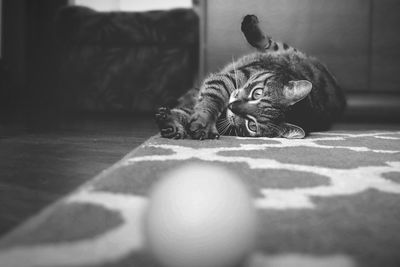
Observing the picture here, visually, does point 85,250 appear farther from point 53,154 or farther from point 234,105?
point 234,105

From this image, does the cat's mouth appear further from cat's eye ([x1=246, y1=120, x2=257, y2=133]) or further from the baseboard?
the baseboard

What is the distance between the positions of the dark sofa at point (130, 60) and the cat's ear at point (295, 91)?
1.09 meters

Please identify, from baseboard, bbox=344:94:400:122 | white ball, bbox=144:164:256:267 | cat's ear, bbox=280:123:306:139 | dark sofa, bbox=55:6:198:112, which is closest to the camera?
white ball, bbox=144:164:256:267

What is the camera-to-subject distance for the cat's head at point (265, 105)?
1.70 m

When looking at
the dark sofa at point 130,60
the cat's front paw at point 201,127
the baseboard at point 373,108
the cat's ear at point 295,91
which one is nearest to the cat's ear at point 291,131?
the cat's ear at point 295,91

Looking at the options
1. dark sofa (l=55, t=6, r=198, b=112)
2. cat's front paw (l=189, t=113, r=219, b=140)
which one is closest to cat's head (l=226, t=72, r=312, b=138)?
cat's front paw (l=189, t=113, r=219, b=140)

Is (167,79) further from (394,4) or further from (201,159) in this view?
(201,159)

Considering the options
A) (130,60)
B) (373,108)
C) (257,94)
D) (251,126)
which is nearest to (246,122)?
(251,126)

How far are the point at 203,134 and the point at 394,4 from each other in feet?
5.27

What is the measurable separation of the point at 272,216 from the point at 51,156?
86 cm

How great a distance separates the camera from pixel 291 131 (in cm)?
169

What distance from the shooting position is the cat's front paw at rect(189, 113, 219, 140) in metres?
1.52

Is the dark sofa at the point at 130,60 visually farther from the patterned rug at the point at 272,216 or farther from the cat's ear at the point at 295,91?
the patterned rug at the point at 272,216

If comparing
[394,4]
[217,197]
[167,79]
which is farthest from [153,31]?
[217,197]
